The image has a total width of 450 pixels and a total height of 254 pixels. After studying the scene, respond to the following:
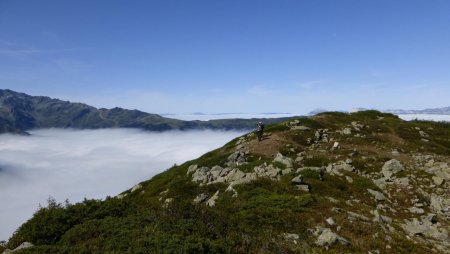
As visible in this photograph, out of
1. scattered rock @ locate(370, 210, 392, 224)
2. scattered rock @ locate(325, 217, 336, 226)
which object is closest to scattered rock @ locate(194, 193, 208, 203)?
scattered rock @ locate(325, 217, 336, 226)

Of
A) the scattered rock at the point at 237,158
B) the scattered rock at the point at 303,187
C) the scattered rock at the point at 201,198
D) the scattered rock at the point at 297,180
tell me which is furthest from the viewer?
the scattered rock at the point at 237,158

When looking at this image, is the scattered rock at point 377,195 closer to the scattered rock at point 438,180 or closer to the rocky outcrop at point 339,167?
the rocky outcrop at point 339,167

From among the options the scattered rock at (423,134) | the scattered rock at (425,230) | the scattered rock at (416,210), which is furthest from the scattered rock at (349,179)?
the scattered rock at (423,134)

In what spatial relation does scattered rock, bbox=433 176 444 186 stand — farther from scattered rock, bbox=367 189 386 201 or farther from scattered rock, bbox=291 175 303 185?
scattered rock, bbox=291 175 303 185

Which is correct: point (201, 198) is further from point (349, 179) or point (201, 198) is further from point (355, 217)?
point (355, 217)

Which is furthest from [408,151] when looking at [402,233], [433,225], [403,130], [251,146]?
[402,233]

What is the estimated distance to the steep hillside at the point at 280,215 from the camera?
41.3 ft

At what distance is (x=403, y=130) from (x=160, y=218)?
4934cm

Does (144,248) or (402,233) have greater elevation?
(144,248)

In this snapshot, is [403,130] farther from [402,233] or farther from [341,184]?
[402,233]

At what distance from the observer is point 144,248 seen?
36.0 feet

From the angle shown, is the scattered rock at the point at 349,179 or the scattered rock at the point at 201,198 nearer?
the scattered rock at the point at 201,198

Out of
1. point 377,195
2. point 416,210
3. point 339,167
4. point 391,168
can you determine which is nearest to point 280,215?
point 377,195

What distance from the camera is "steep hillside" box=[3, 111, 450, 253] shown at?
12602mm
